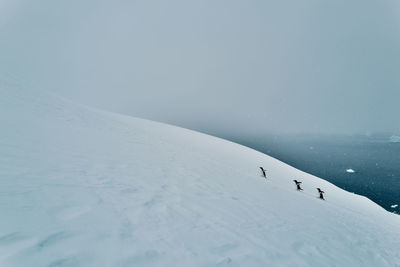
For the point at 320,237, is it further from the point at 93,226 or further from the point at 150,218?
the point at 93,226

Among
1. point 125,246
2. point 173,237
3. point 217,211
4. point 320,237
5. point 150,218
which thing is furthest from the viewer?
point 320,237

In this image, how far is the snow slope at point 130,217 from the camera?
3041 mm

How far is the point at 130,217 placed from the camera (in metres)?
4.12

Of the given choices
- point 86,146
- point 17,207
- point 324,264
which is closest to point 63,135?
point 86,146

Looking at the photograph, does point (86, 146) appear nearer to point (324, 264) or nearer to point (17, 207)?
point (17, 207)

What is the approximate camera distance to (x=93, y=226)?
3.50m

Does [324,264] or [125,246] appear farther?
[324,264]

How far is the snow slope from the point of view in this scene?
9.98 feet

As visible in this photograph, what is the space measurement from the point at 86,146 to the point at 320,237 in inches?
319

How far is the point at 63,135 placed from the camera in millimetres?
8602

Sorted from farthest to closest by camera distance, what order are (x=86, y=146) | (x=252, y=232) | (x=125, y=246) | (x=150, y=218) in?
1. (x=86, y=146)
2. (x=252, y=232)
3. (x=150, y=218)
4. (x=125, y=246)

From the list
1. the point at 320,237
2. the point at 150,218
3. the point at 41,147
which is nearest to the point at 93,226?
the point at 150,218

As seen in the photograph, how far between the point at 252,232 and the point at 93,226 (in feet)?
10.9

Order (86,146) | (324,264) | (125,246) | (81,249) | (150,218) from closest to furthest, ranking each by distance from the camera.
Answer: (81,249) < (125,246) < (150,218) < (324,264) < (86,146)
